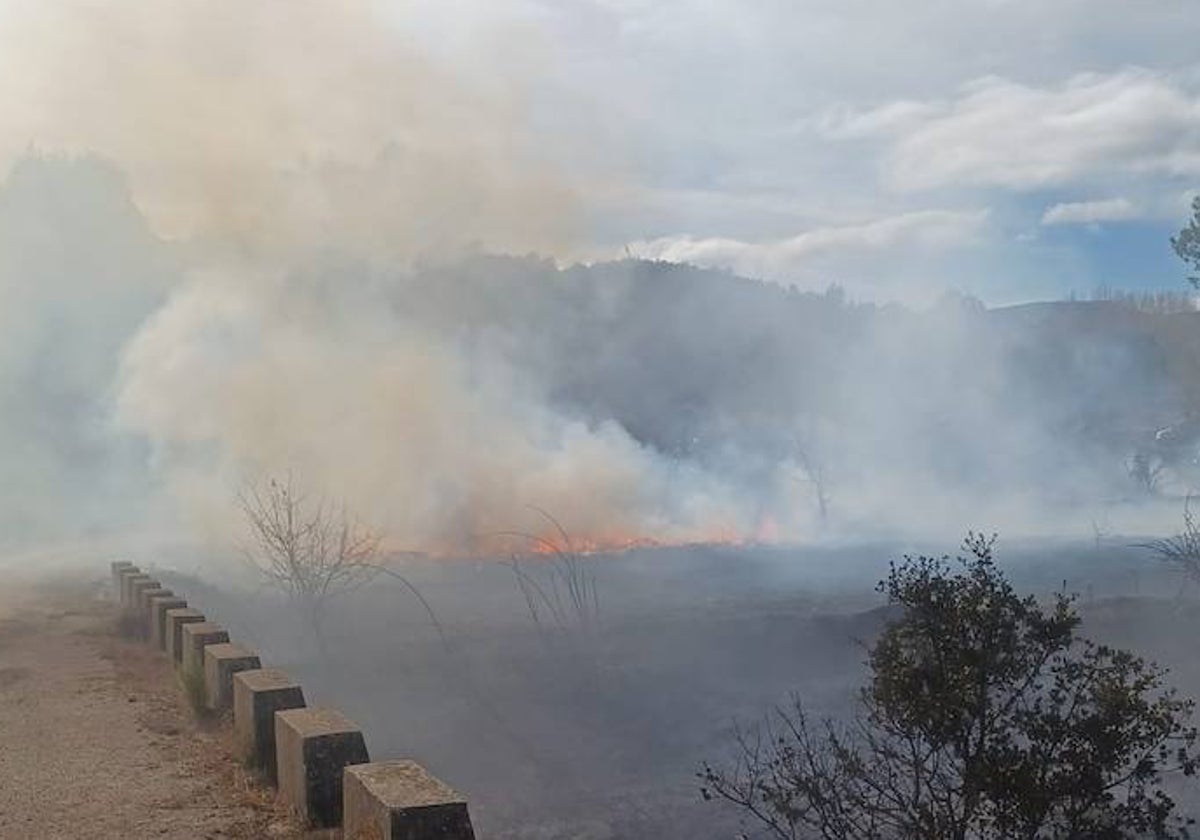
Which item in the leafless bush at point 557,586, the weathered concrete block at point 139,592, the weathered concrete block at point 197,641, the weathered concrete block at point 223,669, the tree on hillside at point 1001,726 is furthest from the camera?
the leafless bush at point 557,586

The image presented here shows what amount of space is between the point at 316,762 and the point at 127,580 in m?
10.2

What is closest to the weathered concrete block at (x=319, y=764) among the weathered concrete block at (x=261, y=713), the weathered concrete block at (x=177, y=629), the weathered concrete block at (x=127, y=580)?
the weathered concrete block at (x=261, y=713)

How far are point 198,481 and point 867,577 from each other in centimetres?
2000

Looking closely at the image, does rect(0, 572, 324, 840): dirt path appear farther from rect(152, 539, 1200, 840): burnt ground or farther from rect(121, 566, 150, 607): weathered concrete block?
rect(152, 539, 1200, 840): burnt ground

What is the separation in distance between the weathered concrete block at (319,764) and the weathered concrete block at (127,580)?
372 inches

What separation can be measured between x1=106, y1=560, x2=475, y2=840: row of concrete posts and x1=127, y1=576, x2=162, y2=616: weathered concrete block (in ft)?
13.6

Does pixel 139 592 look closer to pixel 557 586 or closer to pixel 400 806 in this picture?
pixel 400 806

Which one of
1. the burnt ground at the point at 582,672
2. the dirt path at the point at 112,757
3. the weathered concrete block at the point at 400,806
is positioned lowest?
the burnt ground at the point at 582,672

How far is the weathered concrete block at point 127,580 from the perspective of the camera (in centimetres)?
1566

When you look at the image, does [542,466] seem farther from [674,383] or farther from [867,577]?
[674,383]

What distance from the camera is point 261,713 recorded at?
8.05m

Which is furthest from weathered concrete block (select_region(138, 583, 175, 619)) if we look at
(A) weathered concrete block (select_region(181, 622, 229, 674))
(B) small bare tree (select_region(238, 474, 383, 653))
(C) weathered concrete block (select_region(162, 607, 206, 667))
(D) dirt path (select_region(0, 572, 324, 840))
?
(B) small bare tree (select_region(238, 474, 383, 653))

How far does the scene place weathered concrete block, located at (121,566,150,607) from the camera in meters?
15.7

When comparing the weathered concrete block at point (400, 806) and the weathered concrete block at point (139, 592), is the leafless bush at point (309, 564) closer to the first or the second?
the weathered concrete block at point (139, 592)
